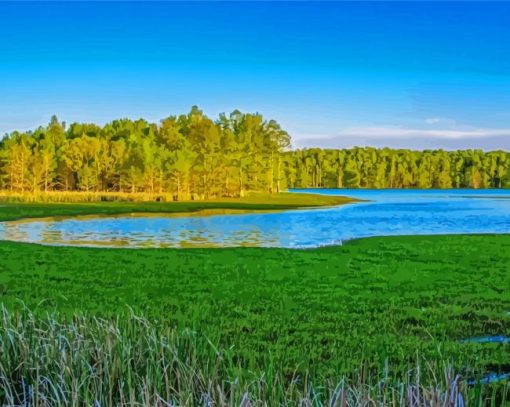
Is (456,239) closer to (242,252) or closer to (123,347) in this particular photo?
(242,252)

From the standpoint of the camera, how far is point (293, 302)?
11266mm

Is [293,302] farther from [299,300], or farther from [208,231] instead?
[208,231]

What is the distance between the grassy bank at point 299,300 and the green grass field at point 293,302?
0.03m

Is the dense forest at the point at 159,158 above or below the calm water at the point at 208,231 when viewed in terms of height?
above

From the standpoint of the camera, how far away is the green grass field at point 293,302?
668 cm

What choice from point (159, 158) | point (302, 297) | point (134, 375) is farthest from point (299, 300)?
point (159, 158)

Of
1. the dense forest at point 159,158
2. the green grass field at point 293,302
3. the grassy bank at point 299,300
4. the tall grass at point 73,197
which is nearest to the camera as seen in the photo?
the green grass field at point 293,302

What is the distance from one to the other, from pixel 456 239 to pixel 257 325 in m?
16.7

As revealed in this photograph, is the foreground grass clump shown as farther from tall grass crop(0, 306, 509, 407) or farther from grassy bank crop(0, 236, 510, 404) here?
tall grass crop(0, 306, 509, 407)

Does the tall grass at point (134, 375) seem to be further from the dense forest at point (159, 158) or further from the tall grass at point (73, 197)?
the dense forest at point (159, 158)

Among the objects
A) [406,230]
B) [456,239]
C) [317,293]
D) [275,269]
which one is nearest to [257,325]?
[317,293]

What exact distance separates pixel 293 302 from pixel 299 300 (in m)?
0.28

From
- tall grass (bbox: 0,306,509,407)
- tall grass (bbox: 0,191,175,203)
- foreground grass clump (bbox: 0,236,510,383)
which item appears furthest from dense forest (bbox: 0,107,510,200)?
tall grass (bbox: 0,306,509,407)

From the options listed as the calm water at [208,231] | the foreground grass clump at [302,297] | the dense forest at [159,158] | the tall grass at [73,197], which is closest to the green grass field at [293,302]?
the foreground grass clump at [302,297]
